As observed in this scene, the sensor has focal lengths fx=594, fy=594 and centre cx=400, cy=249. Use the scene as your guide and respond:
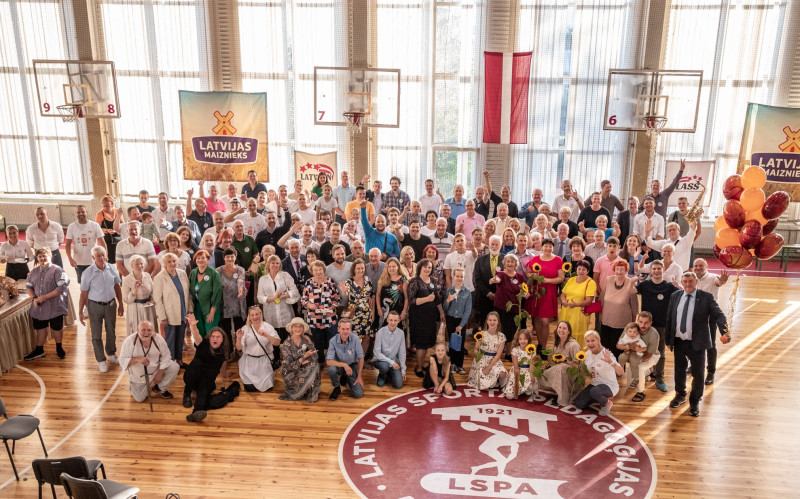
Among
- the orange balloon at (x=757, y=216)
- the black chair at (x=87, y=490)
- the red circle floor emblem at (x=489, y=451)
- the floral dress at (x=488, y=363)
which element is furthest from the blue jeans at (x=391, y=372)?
the orange balloon at (x=757, y=216)

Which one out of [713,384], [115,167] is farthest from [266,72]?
[713,384]

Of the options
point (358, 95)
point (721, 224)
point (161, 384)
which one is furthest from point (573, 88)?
point (161, 384)

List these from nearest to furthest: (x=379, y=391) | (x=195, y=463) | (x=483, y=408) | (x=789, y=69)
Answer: (x=195, y=463) < (x=483, y=408) < (x=379, y=391) < (x=789, y=69)

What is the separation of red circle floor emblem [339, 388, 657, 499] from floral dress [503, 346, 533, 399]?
150 millimetres

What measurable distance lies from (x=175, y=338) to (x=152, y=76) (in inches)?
374

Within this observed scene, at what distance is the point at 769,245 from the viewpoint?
7.30 metres

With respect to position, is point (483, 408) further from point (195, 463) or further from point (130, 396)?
point (130, 396)

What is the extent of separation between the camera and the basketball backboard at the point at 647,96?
12.9 metres

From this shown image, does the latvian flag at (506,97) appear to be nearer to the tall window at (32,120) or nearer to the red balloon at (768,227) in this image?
the red balloon at (768,227)

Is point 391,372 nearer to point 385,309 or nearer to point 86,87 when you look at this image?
point 385,309

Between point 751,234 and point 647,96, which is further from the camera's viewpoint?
point 647,96

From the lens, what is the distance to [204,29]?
14414mm

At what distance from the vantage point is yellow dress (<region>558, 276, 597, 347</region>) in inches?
310

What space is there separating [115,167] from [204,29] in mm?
4327
